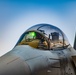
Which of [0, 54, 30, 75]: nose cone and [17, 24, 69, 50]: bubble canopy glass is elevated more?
[17, 24, 69, 50]: bubble canopy glass

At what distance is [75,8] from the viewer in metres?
8.04

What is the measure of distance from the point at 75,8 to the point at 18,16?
102 inches

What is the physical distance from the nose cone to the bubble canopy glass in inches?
24.3

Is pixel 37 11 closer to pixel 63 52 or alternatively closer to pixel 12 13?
pixel 12 13

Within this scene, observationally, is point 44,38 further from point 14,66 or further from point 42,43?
point 14,66

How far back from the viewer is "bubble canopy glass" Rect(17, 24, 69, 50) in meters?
2.95

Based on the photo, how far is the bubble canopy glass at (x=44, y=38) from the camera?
9.67ft

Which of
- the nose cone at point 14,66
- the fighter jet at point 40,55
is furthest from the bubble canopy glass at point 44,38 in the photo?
the nose cone at point 14,66

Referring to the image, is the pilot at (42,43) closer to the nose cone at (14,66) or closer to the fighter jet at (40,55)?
the fighter jet at (40,55)

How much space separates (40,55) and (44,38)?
1.64 ft

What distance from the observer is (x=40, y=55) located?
102 inches

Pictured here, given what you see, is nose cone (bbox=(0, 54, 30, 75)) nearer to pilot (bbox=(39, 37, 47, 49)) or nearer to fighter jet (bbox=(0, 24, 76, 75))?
fighter jet (bbox=(0, 24, 76, 75))

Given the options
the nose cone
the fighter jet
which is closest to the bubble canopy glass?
the fighter jet

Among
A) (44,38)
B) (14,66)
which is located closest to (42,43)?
(44,38)
